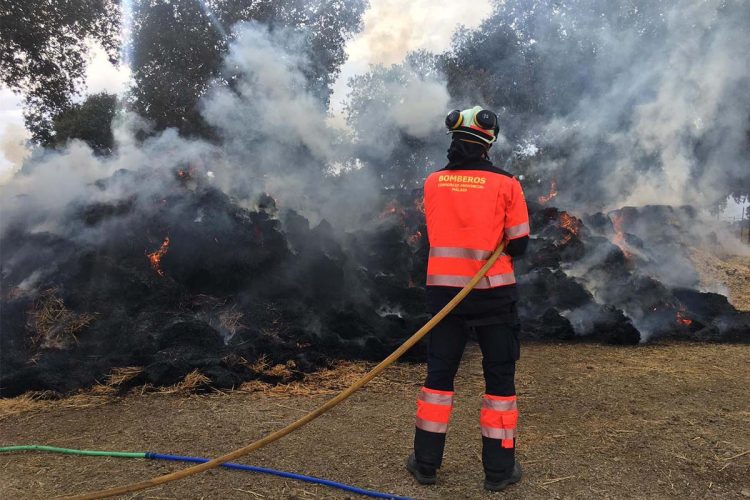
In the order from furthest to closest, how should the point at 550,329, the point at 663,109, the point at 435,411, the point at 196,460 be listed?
1. the point at 663,109
2. the point at 550,329
3. the point at 196,460
4. the point at 435,411

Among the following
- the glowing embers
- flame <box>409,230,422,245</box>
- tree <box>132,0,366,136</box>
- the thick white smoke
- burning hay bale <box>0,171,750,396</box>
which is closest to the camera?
burning hay bale <box>0,171,750,396</box>

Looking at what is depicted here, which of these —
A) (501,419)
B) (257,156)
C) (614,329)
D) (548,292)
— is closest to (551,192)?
(548,292)

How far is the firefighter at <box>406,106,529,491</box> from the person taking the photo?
3.09 metres

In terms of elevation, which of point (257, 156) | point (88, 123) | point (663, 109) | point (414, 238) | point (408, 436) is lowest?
point (408, 436)

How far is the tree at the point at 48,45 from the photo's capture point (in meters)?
12.9

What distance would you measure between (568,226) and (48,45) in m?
14.3

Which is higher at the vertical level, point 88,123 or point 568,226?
point 88,123

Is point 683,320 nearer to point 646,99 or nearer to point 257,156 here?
point 257,156

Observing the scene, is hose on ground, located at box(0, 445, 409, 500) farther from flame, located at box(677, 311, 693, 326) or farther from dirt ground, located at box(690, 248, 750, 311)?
dirt ground, located at box(690, 248, 750, 311)

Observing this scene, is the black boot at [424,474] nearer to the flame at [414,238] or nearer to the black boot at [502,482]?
the black boot at [502,482]

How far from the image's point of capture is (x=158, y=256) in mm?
6605

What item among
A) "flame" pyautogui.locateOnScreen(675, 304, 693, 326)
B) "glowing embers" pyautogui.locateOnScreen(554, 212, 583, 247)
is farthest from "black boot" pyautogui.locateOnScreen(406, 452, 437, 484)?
"glowing embers" pyautogui.locateOnScreen(554, 212, 583, 247)

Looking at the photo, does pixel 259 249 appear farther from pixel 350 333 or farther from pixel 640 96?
pixel 640 96

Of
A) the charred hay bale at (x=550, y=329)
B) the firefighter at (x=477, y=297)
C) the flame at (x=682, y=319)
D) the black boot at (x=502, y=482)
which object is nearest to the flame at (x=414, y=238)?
the charred hay bale at (x=550, y=329)
